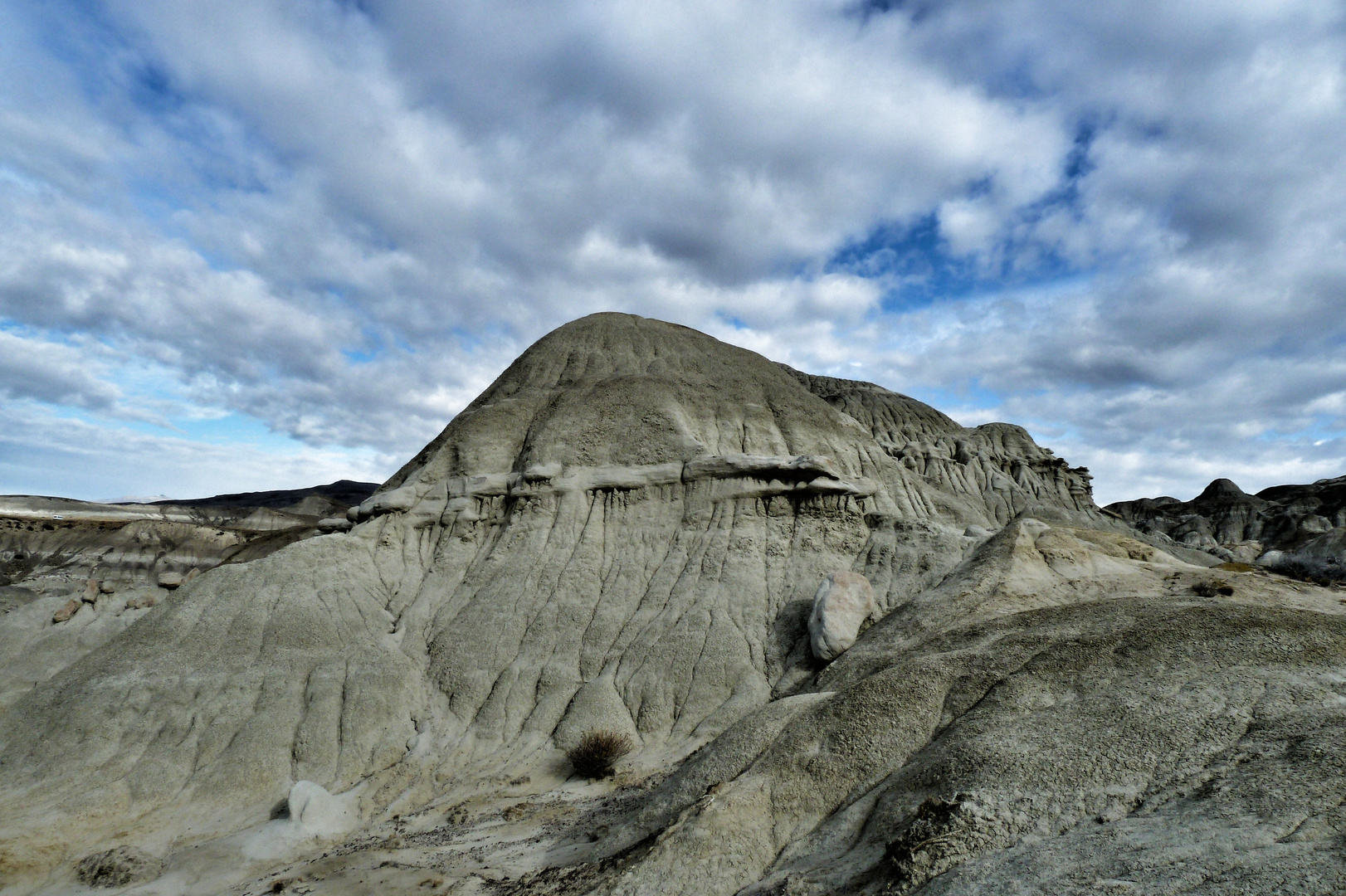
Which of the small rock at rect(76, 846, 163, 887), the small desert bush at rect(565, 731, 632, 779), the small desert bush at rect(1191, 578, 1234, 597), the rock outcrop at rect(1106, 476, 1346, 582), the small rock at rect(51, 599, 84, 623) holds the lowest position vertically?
the small rock at rect(76, 846, 163, 887)

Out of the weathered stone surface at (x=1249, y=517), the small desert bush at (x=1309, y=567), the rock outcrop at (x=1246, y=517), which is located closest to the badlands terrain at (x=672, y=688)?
the small desert bush at (x=1309, y=567)

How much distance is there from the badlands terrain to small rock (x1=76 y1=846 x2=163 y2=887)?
0.06 metres

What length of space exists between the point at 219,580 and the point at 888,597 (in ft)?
72.4

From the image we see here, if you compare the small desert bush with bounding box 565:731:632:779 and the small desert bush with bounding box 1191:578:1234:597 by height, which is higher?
the small desert bush with bounding box 1191:578:1234:597

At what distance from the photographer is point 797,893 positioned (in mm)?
8539

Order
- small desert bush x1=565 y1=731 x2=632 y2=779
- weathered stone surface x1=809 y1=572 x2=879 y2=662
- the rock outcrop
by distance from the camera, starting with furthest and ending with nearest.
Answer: the rock outcrop < weathered stone surface x1=809 y1=572 x2=879 y2=662 < small desert bush x1=565 y1=731 x2=632 y2=779

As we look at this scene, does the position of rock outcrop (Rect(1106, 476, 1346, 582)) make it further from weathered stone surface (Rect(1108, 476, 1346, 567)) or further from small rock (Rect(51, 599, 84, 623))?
small rock (Rect(51, 599, 84, 623))

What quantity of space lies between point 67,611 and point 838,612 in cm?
2927

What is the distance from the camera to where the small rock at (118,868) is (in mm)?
15055

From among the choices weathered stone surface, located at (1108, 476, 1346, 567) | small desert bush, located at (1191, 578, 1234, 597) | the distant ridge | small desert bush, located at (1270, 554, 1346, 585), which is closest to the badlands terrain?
small desert bush, located at (1191, 578, 1234, 597)

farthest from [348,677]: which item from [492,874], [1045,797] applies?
[1045,797]

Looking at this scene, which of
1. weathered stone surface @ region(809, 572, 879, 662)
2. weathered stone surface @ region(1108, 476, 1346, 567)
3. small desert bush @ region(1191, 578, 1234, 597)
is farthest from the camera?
weathered stone surface @ region(1108, 476, 1346, 567)

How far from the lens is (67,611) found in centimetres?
2769

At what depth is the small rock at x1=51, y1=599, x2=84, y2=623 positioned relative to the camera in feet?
89.8
